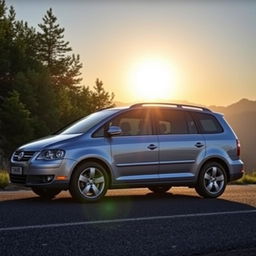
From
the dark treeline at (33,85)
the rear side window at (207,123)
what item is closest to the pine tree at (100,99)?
the dark treeline at (33,85)

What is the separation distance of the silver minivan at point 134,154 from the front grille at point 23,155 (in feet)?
0.06

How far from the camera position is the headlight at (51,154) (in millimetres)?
9297

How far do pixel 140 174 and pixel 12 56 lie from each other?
164 feet

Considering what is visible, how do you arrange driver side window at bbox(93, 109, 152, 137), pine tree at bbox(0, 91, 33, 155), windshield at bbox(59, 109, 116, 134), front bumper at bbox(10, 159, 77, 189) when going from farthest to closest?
1. pine tree at bbox(0, 91, 33, 155)
2. driver side window at bbox(93, 109, 152, 137)
3. windshield at bbox(59, 109, 116, 134)
4. front bumper at bbox(10, 159, 77, 189)

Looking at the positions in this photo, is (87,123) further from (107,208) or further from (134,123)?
(107,208)

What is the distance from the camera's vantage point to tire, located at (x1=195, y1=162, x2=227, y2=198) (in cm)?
1072

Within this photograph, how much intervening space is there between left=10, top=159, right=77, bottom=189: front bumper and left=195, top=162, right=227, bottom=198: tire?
2674 mm

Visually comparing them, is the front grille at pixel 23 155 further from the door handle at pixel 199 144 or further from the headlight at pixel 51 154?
the door handle at pixel 199 144

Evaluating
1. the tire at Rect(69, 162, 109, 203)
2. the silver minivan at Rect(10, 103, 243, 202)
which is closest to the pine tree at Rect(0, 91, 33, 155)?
the silver minivan at Rect(10, 103, 243, 202)

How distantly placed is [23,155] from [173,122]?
2.99 m

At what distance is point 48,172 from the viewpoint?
9.26 meters

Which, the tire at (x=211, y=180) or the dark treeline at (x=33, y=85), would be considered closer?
the tire at (x=211, y=180)

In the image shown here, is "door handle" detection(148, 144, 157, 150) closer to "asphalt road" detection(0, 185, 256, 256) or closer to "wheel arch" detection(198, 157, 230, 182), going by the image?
"asphalt road" detection(0, 185, 256, 256)

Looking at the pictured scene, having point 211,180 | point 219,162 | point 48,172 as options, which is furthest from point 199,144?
point 48,172
